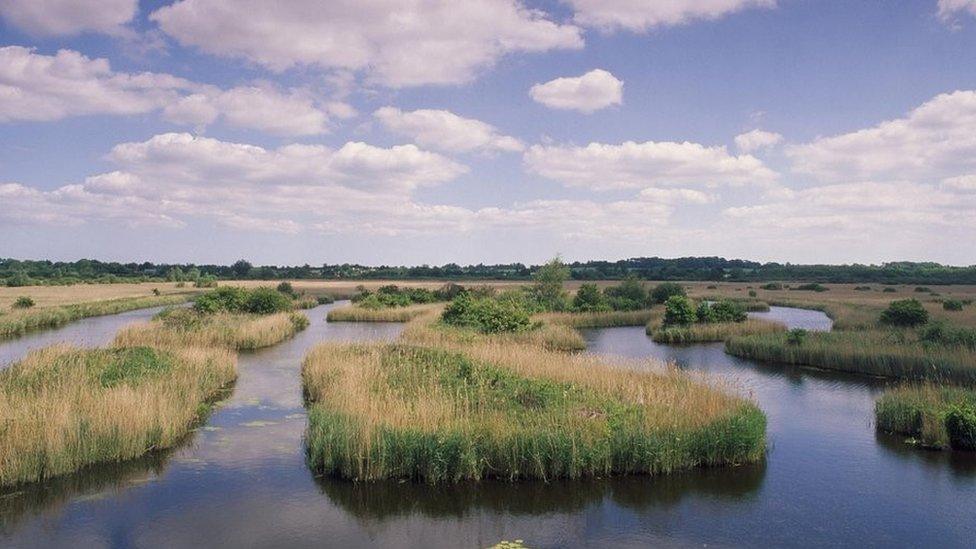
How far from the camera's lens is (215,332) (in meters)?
33.3

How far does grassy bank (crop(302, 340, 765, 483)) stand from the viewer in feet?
44.4

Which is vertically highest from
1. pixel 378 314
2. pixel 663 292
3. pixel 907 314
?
pixel 663 292

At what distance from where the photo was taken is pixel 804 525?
1159cm

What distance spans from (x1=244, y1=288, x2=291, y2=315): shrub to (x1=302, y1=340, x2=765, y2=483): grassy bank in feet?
92.2

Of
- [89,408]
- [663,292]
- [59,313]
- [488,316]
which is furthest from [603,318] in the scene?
[59,313]

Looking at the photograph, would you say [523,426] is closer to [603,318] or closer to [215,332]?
[215,332]

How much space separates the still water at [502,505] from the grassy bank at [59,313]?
107 feet

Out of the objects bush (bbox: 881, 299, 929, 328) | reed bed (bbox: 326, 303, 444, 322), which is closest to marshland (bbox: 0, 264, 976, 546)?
bush (bbox: 881, 299, 929, 328)

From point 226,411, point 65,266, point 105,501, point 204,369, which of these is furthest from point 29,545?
point 65,266

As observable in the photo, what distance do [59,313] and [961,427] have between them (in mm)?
51991

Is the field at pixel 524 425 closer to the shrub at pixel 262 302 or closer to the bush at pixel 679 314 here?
the bush at pixel 679 314

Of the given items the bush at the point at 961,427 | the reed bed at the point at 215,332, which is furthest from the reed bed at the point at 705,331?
the bush at the point at 961,427

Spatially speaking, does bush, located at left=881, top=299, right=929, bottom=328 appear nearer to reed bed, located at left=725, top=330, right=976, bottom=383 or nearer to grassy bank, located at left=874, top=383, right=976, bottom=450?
reed bed, located at left=725, top=330, right=976, bottom=383

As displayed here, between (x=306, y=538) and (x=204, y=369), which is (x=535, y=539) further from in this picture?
(x=204, y=369)
